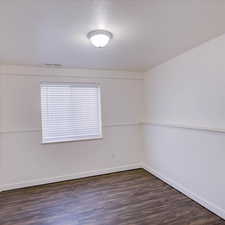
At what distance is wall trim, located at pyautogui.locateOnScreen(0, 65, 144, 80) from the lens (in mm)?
3123

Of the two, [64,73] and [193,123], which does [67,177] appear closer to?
[64,73]

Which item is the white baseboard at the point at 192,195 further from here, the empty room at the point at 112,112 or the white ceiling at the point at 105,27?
the white ceiling at the point at 105,27

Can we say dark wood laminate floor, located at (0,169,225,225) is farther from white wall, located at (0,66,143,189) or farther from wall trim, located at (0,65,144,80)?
wall trim, located at (0,65,144,80)

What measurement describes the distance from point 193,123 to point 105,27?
1.85 meters

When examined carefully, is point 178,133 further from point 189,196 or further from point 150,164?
point 150,164

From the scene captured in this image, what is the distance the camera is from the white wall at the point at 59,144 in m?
3.12

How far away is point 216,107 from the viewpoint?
7.31ft

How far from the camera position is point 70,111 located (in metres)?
3.56

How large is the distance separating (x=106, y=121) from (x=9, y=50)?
2162 millimetres

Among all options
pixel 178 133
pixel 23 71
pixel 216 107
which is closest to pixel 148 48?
pixel 216 107

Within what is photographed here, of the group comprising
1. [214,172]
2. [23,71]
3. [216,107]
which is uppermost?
[23,71]

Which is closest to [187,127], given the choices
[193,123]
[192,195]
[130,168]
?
[193,123]

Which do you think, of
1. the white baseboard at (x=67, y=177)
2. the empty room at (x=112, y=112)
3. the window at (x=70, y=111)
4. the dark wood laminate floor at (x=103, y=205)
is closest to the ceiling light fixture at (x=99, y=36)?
the empty room at (x=112, y=112)

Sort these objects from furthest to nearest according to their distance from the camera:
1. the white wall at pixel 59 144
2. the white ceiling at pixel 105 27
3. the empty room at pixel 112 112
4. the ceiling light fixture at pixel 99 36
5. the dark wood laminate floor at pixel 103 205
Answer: the white wall at pixel 59 144
the dark wood laminate floor at pixel 103 205
the ceiling light fixture at pixel 99 36
the empty room at pixel 112 112
the white ceiling at pixel 105 27
